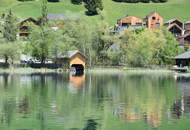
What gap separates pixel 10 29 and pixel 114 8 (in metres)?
70.6

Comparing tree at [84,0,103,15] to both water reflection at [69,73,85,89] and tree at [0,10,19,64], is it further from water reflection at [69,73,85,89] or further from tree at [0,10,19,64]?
water reflection at [69,73,85,89]

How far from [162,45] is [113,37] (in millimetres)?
10374

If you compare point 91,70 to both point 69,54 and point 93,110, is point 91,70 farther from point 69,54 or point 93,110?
point 93,110

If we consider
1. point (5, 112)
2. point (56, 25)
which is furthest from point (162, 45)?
point (5, 112)

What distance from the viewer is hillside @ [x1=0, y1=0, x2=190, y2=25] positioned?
582 feet

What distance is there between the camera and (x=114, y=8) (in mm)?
185500

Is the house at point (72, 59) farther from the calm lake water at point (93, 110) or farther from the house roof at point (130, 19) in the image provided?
the house roof at point (130, 19)

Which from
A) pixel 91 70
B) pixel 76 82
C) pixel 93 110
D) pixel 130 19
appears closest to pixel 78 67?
pixel 91 70

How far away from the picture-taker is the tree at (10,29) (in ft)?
382

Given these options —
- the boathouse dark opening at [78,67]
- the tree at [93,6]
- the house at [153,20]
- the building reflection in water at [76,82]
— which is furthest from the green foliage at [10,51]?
the tree at [93,6]

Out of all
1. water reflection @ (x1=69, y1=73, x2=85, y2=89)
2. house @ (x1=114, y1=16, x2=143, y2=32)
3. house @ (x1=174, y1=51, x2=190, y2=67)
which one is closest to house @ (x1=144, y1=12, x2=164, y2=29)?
house @ (x1=114, y1=16, x2=143, y2=32)

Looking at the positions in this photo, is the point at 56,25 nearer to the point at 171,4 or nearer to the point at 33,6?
the point at 33,6

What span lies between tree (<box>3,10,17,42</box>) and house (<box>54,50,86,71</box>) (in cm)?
1561

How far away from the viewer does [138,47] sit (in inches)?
4437
